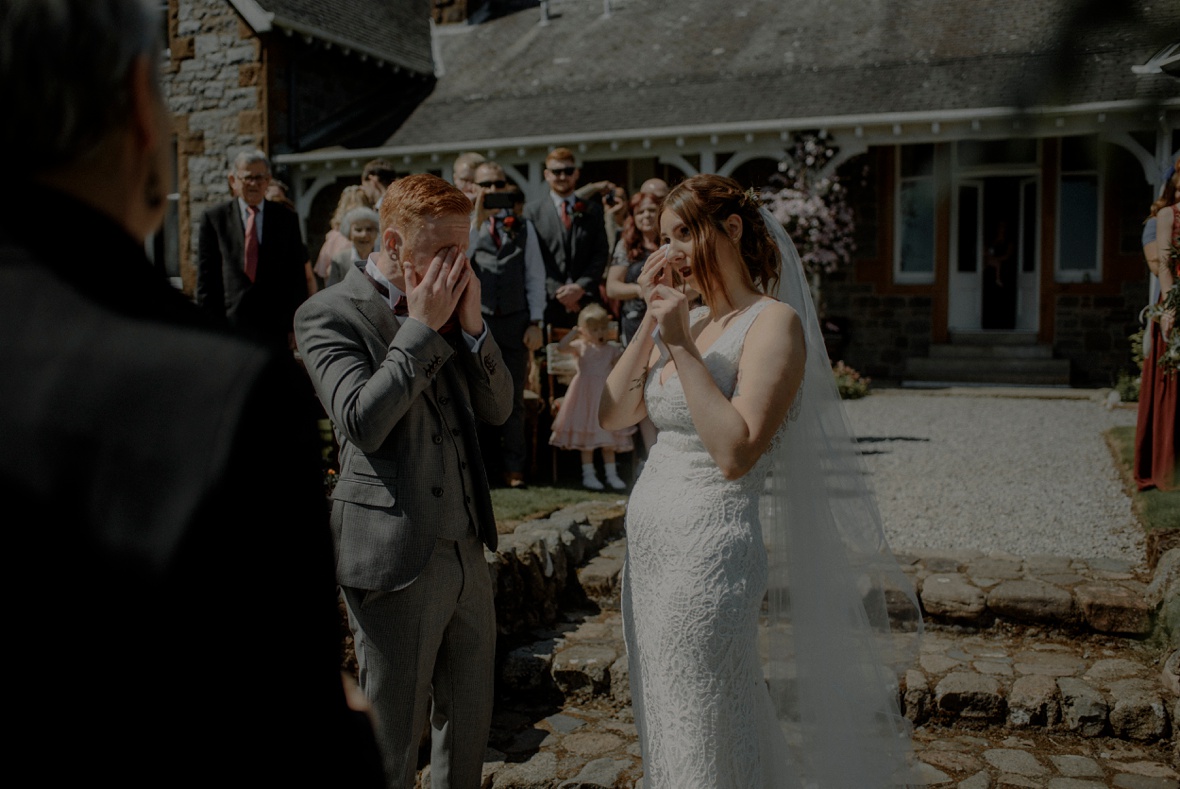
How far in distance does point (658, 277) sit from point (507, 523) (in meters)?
2.82

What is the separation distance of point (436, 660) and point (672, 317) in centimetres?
122

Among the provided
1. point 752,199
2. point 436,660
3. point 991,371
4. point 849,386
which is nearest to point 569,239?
point 752,199

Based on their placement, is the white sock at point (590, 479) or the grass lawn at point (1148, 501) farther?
the white sock at point (590, 479)

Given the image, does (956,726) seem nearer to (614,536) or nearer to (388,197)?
(614,536)

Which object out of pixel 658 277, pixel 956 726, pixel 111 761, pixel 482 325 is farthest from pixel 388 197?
pixel 956 726

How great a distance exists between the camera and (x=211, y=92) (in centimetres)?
1669

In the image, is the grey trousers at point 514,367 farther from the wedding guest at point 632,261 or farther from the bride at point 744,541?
the bride at point 744,541

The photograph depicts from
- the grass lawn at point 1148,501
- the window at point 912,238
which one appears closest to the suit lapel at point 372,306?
the grass lawn at point 1148,501

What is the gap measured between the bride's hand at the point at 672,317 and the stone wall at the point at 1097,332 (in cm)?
1309

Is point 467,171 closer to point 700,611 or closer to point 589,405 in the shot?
point 589,405

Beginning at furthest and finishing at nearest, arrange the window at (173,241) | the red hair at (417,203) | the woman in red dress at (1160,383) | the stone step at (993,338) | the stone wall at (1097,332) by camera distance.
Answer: the window at (173,241), the stone step at (993,338), the stone wall at (1097,332), the woman in red dress at (1160,383), the red hair at (417,203)

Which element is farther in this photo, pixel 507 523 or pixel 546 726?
pixel 507 523

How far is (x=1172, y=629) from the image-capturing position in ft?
9.48

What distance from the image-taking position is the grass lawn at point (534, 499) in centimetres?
613
